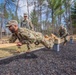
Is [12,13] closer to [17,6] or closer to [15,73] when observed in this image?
[17,6]

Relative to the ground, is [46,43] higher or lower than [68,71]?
higher

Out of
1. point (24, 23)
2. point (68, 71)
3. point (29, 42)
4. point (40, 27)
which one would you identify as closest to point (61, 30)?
point (24, 23)

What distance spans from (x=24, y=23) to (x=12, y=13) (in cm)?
1421

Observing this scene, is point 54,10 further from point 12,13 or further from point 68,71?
point 68,71

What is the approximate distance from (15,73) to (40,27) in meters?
24.3

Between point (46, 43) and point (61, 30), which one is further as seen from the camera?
point (61, 30)

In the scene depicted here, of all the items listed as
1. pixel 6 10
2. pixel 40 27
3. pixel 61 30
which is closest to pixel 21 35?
pixel 61 30

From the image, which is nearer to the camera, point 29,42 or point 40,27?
point 29,42

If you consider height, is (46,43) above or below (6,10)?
below

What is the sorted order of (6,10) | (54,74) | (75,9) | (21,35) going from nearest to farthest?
(54,74) < (21,35) < (6,10) < (75,9)

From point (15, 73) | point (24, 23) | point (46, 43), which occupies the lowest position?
point (15, 73)

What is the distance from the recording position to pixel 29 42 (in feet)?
20.2

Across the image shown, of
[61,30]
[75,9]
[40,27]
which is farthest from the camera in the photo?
[75,9]

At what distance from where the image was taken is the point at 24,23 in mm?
8930
